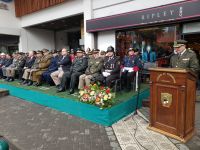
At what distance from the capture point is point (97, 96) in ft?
13.4

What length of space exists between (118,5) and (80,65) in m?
3.45

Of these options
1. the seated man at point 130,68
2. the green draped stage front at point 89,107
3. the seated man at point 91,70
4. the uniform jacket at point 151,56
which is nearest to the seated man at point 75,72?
the seated man at point 91,70

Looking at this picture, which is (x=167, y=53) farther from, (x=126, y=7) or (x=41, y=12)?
(x=41, y=12)

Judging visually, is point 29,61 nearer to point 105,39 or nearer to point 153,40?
point 105,39

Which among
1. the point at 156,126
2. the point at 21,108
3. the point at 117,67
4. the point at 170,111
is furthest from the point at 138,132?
the point at 21,108

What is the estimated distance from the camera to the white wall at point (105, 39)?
8.28 m

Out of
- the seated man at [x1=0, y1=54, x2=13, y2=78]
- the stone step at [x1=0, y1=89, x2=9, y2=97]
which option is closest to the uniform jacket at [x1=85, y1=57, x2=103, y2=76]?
the stone step at [x1=0, y1=89, x2=9, y2=97]

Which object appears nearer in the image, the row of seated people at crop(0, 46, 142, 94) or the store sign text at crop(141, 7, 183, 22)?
the row of seated people at crop(0, 46, 142, 94)

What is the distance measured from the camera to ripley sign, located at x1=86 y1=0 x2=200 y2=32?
5.57m

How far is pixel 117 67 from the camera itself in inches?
201

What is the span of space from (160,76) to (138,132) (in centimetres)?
104

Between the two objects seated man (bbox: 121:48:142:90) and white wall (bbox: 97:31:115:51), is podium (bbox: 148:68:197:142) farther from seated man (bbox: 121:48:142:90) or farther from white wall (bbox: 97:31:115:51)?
white wall (bbox: 97:31:115:51)

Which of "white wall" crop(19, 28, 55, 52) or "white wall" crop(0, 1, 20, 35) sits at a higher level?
"white wall" crop(0, 1, 20, 35)

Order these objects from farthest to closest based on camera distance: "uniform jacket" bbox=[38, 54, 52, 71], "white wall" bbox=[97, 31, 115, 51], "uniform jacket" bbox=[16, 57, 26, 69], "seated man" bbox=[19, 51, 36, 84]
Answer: "white wall" bbox=[97, 31, 115, 51], "uniform jacket" bbox=[16, 57, 26, 69], "seated man" bbox=[19, 51, 36, 84], "uniform jacket" bbox=[38, 54, 52, 71]
